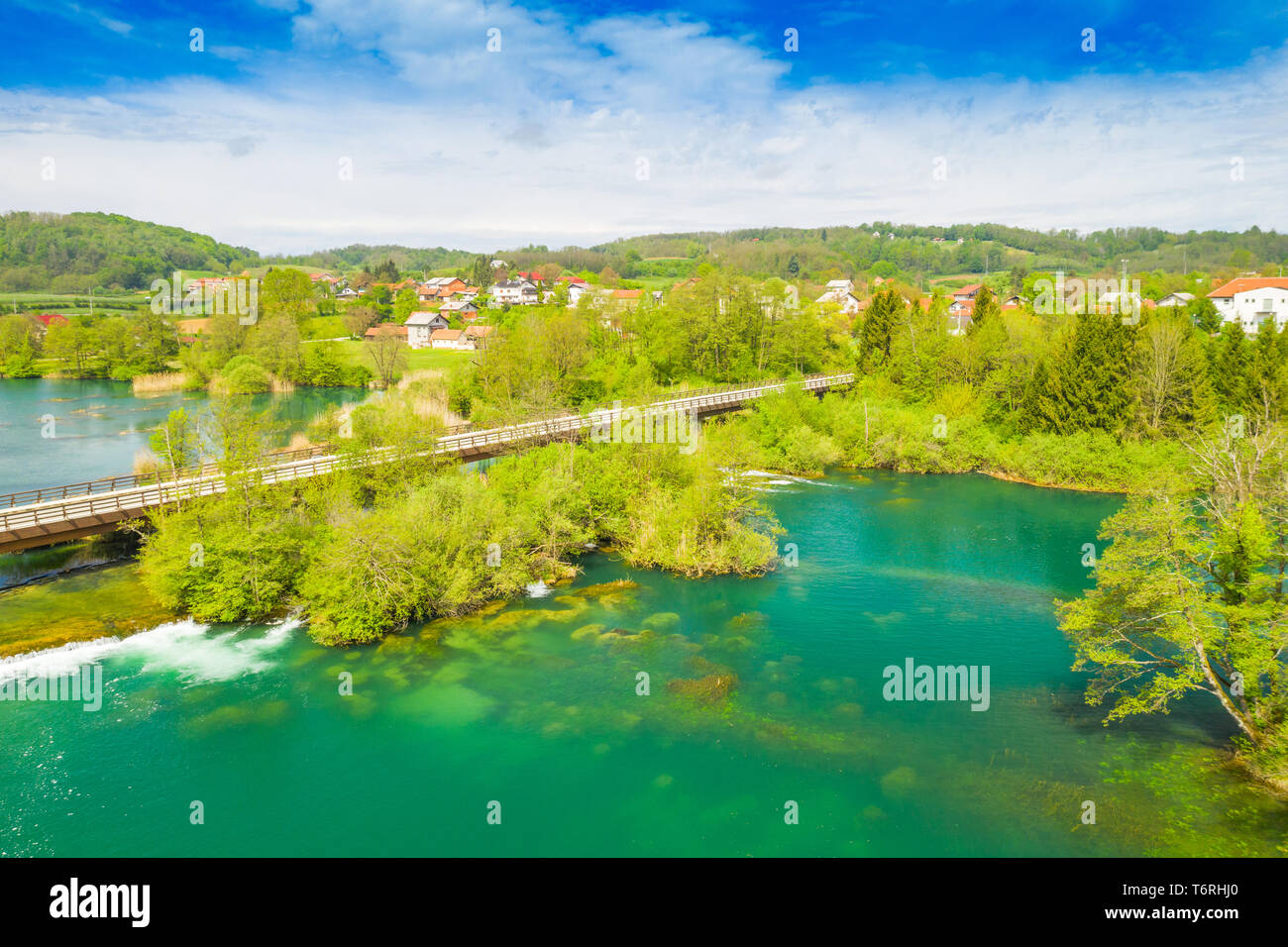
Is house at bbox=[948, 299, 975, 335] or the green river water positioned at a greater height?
house at bbox=[948, 299, 975, 335]

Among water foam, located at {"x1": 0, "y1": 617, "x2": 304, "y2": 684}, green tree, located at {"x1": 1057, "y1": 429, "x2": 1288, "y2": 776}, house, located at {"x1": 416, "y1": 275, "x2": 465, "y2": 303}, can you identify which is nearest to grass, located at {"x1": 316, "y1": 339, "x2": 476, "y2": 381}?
house, located at {"x1": 416, "y1": 275, "x2": 465, "y2": 303}

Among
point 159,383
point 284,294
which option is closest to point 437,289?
point 284,294

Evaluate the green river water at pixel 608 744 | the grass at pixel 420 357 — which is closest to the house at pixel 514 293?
the grass at pixel 420 357

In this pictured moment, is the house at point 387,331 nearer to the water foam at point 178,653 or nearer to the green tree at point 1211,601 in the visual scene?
the water foam at point 178,653

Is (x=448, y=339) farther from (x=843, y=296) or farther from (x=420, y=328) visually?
(x=843, y=296)

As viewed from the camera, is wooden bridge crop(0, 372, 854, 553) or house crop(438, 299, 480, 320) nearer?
wooden bridge crop(0, 372, 854, 553)

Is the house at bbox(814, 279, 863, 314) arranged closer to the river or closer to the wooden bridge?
the river
